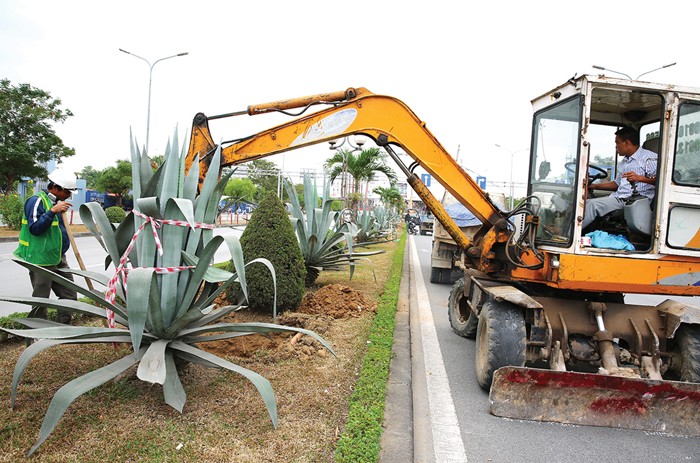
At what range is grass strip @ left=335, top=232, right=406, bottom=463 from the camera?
2.91 metres

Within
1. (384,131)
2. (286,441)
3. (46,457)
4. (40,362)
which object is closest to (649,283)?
(384,131)

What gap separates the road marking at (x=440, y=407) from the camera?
322 cm

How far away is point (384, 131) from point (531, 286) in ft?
7.06

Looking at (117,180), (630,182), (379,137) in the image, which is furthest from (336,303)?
(117,180)

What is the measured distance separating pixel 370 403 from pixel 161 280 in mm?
1734

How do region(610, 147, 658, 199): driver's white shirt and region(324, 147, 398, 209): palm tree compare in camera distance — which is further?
region(324, 147, 398, 209): palm tree


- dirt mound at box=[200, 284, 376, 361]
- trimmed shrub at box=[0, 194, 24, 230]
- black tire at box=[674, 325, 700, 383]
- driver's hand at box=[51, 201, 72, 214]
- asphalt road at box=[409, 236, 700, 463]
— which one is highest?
driver's hand at box=[51, 201, 72, 214]

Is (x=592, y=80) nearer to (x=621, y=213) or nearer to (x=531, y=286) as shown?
(x=621, y=213)

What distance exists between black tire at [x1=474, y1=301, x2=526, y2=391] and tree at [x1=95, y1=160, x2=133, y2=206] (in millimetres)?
31263

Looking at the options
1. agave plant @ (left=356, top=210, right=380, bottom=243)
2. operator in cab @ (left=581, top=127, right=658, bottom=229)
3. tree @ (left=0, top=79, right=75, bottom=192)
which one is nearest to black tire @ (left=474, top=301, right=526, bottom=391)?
operator in cab @ (left=581, top=127, right=658, bottom=229)

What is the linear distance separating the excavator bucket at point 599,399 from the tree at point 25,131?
77.9 ft

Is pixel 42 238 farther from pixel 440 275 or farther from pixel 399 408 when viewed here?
pixel 440 275

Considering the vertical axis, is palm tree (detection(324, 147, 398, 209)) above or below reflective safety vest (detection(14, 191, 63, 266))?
above

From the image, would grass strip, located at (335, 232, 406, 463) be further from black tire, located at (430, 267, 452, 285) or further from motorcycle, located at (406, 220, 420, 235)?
motorcycle, located at (406, 220, 420, 235)
